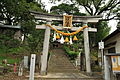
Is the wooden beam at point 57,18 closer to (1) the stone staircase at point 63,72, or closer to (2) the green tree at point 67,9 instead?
(1) the stone staircase at point 63,72

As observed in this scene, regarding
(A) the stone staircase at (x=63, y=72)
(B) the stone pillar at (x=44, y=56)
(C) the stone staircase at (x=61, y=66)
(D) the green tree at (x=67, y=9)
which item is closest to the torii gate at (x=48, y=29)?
(B) the stone pillar at (x=44, y=56)

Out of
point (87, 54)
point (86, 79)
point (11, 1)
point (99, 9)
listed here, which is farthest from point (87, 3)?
point (86, 79)

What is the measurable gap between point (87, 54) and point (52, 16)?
4.65 metres

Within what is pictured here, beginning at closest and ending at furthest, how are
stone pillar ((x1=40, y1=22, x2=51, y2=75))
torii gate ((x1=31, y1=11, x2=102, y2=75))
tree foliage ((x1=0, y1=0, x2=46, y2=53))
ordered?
stone pillar ((x1=40, y1=22, x2=51, y2=75))
torii gate ((x1=31, y1=11, x2=102, y2=75))
tree foliage ((x1=0, y1=0, x2=46, y2=53))

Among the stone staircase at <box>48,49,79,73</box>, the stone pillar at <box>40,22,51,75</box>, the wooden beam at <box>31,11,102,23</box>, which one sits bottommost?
the stone staircase at <box>48,49,79,73</box>

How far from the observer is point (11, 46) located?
18156mm

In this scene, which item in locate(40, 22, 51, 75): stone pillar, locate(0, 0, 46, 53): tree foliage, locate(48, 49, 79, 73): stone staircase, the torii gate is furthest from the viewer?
locate(0, 0, 46, 53): tree foliage

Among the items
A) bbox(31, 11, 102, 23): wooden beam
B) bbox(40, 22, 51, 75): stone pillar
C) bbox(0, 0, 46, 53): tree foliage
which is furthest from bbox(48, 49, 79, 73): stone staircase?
bbox(31, 11, 102, 23): wooden beam

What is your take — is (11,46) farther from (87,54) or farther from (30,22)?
(87,54)

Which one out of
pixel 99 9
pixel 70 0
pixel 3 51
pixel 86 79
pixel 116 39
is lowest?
pixel 86 79

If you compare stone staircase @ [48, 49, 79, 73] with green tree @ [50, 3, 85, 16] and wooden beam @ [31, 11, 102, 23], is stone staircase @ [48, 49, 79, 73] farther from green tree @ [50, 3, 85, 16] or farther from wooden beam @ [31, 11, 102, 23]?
green tree @ [50, 3, 85, 16]

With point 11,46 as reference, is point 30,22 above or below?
above

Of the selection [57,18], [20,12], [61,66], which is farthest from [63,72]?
[20,12]

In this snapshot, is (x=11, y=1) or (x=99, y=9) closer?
(x=11, y=1)
